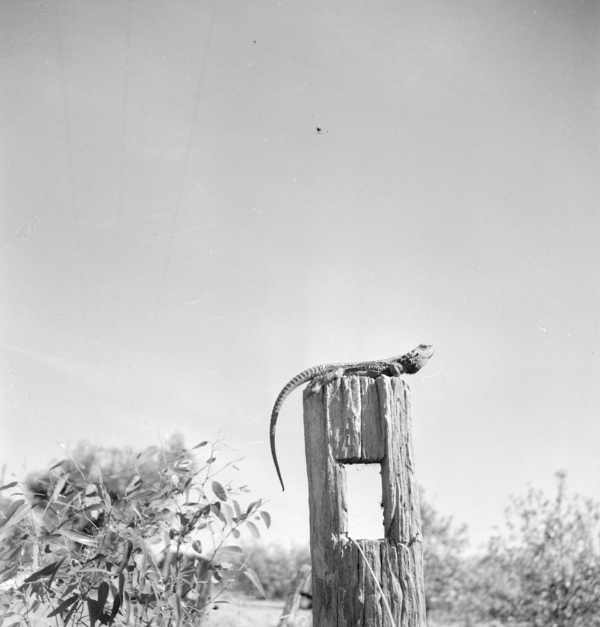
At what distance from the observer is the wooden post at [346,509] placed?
7.80 feet

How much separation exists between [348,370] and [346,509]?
1024 mm

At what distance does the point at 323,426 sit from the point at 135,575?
3.29 feet

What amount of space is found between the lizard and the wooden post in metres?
0.15

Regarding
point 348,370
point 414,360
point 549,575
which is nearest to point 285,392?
Result: point 348,370

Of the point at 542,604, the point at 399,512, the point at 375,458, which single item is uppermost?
the point at 375,458

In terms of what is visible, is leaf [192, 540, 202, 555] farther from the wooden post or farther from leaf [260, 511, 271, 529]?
the wooden post

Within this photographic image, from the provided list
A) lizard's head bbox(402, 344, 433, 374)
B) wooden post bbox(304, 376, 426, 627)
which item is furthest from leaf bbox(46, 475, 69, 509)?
lizard's head bbox(402, 344, 433, 374)

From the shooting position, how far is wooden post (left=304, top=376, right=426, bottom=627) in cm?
238

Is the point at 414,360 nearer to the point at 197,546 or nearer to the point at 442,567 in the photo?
the point at 197,546

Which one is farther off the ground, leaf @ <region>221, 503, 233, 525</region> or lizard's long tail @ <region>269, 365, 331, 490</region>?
lizard's long tail @ <region>269, 365, 331, 490</region>

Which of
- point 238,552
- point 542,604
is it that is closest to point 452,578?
point 542,604

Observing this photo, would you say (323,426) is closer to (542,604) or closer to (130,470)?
(130,470)

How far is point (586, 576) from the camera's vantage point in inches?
389

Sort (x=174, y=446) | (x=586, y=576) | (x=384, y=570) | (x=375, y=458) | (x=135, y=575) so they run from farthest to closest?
1. (x=586, y=576)
2. (x=174, y=446)
3. (x=135, y=575)
4. (x=375, y=458)
5. (x=384, y=570)
